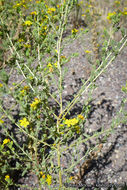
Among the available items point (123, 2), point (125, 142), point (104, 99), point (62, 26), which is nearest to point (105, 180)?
point (125, 142)

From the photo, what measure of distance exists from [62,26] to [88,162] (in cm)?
159

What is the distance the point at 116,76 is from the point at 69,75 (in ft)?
3.15

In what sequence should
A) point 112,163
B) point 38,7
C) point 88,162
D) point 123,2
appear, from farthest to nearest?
point 123,2 < point 112,163 < point 88,162 < point 38,7

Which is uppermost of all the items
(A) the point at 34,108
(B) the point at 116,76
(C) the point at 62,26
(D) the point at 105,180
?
(C) the point at 62,26

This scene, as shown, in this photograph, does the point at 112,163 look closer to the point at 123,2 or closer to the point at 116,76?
the point at 116,76

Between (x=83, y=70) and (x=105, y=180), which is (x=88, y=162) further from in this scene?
(x=83, y=70)

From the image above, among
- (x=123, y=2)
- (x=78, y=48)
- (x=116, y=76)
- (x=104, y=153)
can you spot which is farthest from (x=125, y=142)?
(x=123, y=2)

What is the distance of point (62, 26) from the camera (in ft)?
4.48

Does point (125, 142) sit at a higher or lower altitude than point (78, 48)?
lower

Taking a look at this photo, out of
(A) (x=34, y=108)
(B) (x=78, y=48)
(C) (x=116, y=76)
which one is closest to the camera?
(A) (x=34, y=108)

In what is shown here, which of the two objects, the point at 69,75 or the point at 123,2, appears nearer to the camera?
the point at 69,75

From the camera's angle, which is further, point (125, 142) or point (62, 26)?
point (125, 142)

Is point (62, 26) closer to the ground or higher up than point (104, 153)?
higher up

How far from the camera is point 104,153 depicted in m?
2.41
